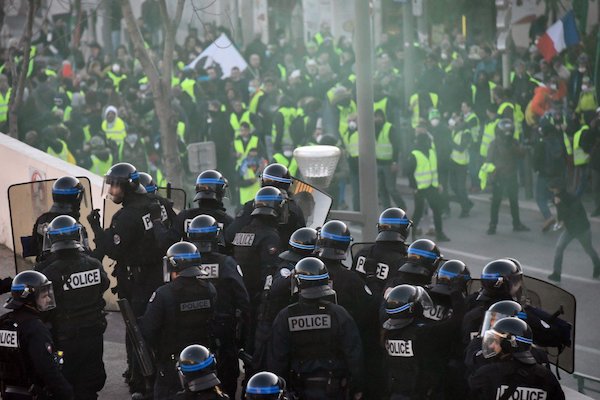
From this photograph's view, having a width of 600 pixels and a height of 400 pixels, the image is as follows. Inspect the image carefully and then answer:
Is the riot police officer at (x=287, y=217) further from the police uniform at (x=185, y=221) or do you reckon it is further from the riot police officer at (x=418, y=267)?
the riot police officer at (x=418, y=267)

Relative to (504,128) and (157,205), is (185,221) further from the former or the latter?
(504,128)

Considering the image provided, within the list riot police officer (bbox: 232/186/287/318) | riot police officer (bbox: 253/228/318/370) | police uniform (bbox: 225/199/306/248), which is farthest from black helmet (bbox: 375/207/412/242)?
police uniform (bbox: 225/199/306/248)

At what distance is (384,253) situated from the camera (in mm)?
9719

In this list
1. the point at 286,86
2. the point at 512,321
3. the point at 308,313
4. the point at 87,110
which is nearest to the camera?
the point at 512,321

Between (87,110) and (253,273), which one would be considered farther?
(87,110)

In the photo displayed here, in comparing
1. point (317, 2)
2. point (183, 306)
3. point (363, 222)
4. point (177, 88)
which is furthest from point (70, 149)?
point (317, 2)

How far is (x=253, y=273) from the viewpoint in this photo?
10.2m

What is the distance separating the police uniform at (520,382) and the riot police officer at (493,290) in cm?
79

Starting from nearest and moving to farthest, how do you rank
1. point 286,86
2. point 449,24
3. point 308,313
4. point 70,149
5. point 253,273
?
point 308,313
point 253,273
point 70,149
point 286,86
point 449,24

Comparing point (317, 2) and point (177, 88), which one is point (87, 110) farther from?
point (317, 2)

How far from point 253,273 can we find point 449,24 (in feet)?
79.1

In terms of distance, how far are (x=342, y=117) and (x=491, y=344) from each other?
1312 cm

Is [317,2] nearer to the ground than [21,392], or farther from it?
farther from it

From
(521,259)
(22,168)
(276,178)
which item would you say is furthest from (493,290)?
(521,259)
